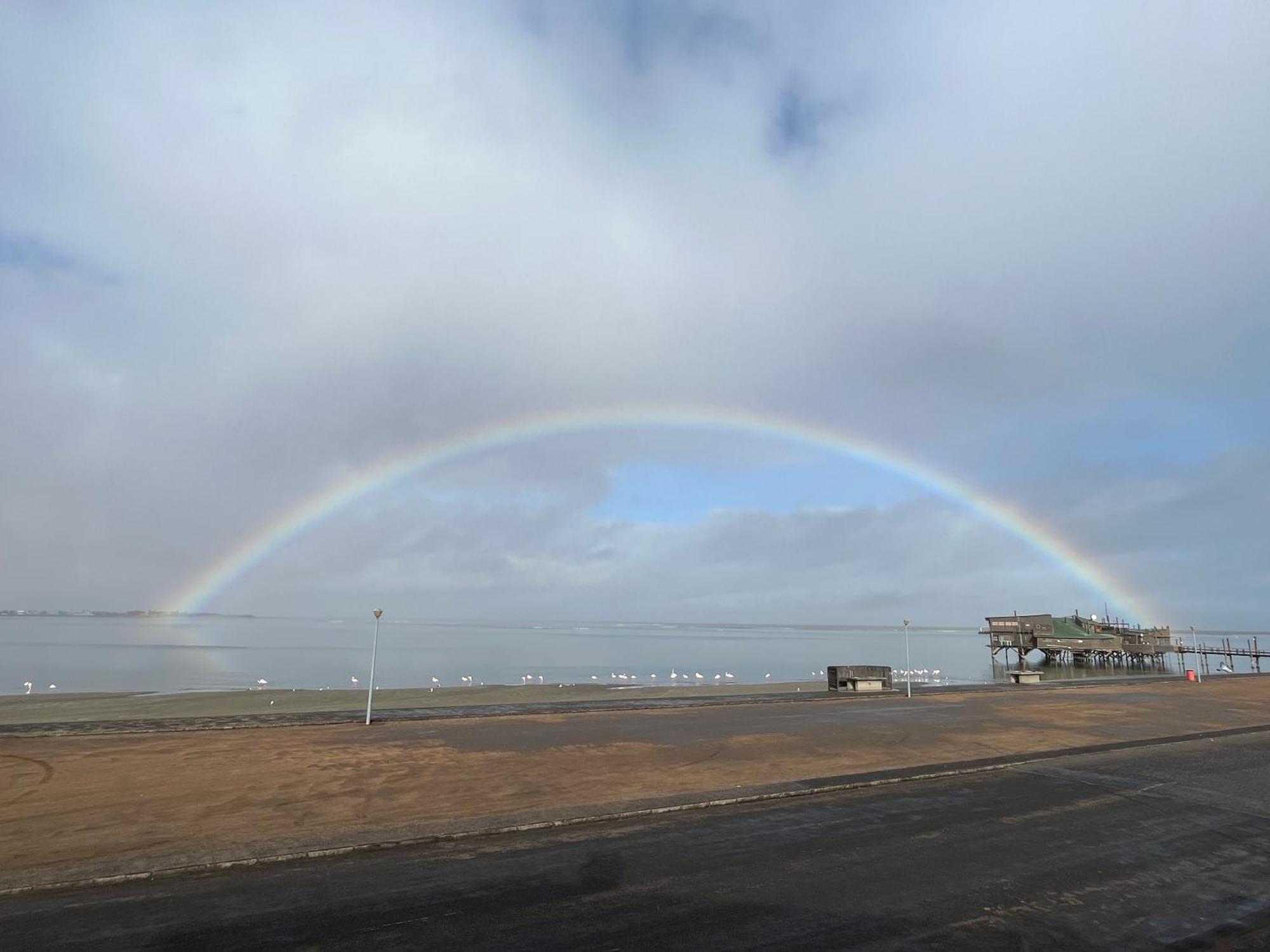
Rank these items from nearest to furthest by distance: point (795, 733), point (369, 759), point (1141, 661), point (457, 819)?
point (457, 819) → point (369, 759) → point (795, 733) → point (1141, 661)

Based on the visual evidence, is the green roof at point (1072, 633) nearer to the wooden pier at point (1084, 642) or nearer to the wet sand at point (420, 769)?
the wooden pier at point (1084, 642)

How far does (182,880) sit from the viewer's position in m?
7.67

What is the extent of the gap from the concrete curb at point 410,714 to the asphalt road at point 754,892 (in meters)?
13.3

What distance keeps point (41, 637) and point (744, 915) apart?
528 ft

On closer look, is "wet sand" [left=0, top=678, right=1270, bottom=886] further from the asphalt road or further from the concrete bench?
the concrete bench

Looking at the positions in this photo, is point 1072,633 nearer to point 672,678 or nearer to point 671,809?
point 672,678

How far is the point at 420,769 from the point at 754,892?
29.0ft

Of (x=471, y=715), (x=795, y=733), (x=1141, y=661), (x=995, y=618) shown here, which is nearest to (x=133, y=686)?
(x=471, y=715)

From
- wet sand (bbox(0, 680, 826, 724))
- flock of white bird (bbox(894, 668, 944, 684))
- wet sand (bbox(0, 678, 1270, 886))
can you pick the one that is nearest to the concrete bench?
wet sand (bbox(0, 680, 826, 724))

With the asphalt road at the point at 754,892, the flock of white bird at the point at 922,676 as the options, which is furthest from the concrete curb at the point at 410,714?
the flock of white bird at the point at 922,676

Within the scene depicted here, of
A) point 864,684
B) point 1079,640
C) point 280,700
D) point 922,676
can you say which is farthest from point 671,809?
point 1079,640

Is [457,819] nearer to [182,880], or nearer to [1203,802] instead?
[182,880]

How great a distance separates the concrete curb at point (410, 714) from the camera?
1828 cm

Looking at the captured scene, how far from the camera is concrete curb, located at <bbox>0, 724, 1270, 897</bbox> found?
7.75 m
